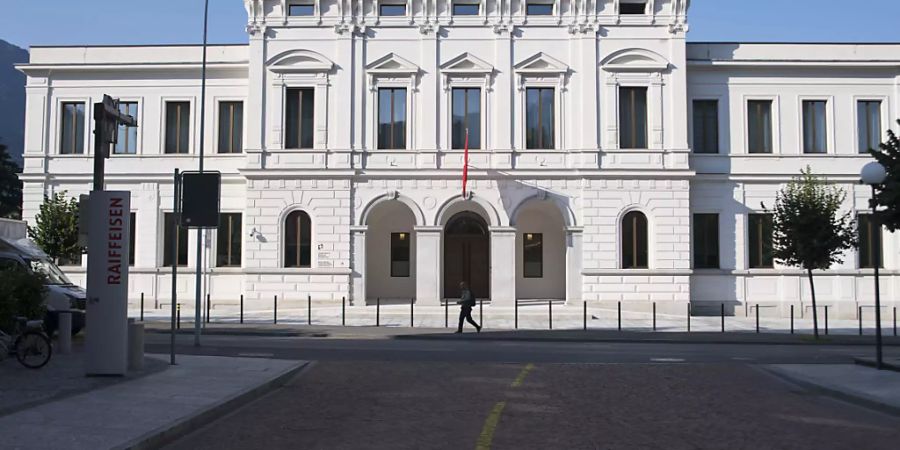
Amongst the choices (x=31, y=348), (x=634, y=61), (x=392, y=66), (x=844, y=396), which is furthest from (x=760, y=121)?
(x=31, y=348)

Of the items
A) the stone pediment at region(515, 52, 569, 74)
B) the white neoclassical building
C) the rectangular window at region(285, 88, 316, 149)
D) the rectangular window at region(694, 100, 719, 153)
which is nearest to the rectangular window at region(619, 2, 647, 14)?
the white neoclassical building

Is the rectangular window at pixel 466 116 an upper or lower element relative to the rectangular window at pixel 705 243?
upper

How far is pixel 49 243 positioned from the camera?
32.9 metres

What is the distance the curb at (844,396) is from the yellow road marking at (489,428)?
205 inches

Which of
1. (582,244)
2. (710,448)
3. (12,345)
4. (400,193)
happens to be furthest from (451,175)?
(710,448)

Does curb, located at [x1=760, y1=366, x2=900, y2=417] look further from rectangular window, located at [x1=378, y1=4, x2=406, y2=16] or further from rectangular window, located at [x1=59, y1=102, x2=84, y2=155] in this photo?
rectangular window, located at [x1=59, y1=102, x2=84, y2=155]

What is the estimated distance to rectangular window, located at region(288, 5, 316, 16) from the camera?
117ft

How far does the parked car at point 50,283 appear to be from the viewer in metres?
18.4

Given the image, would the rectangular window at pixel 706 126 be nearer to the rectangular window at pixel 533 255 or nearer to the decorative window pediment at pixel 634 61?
→ the decorative window pediment at pixel 634 61

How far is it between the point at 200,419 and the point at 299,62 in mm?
27322

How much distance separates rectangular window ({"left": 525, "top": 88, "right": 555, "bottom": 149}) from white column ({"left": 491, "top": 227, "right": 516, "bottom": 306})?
13.2 ft

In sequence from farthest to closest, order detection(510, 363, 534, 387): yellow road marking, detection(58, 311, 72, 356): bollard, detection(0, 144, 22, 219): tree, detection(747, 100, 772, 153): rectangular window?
detection(0, 144, 22, 219): tree, detection(747, 100, 772, 153): rectangular window, detection(58, 311, 72, 356): bollard, detection(510, 363, 534, 387): yellow road marking

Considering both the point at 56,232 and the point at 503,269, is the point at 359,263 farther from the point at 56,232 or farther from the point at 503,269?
the point at 56,232

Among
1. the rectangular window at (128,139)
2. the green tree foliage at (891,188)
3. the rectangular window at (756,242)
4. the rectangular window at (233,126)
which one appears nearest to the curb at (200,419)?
the green tree foliage at (891,188)
